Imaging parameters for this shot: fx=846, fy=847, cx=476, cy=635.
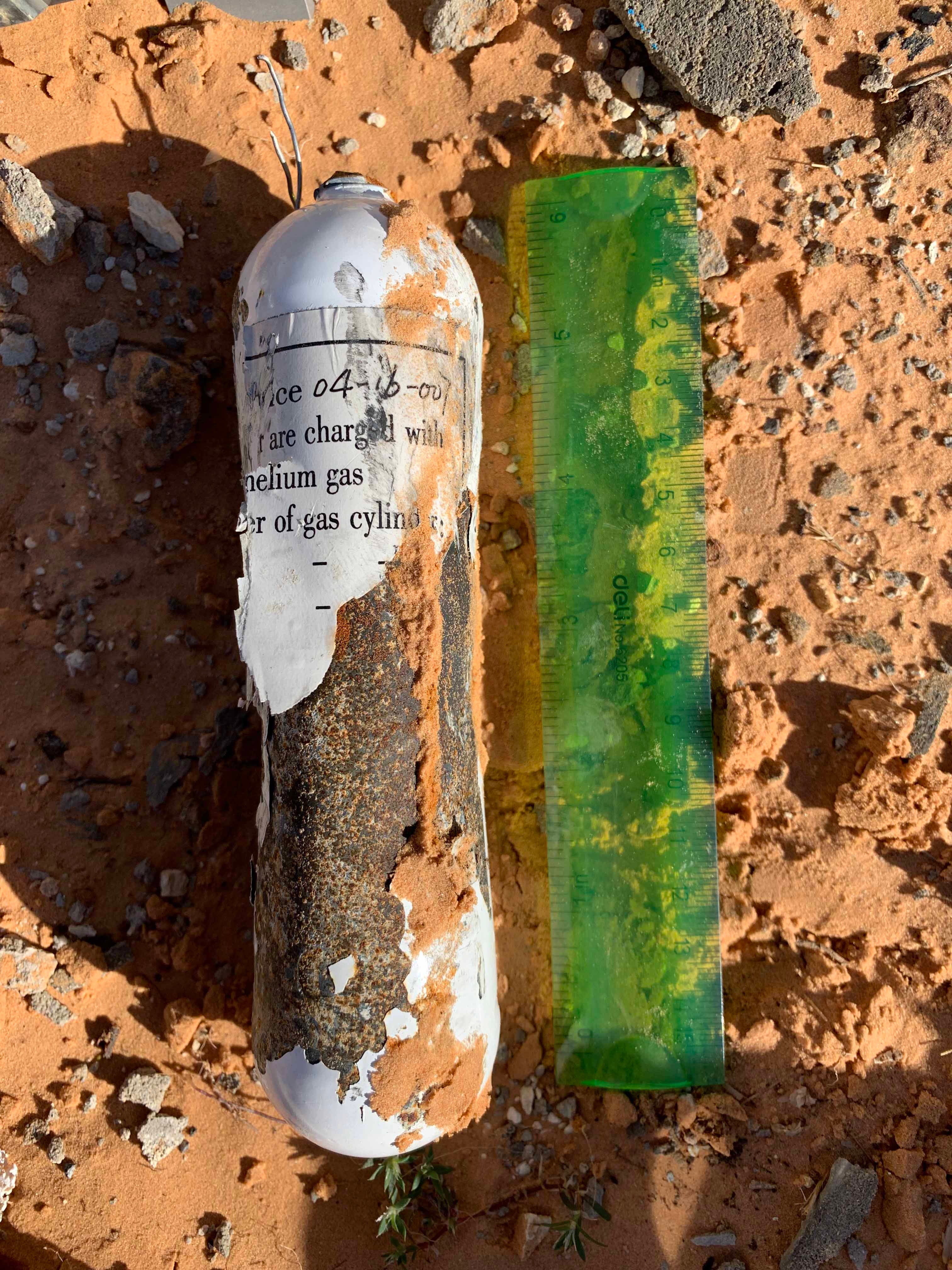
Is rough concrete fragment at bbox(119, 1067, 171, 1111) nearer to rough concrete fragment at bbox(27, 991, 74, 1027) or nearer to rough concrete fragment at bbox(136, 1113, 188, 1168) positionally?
rough concrete fragment at bbox(136, 1113, 188, 1168)

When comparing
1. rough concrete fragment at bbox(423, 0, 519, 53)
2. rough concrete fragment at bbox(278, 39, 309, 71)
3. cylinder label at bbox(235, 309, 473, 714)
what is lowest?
cylinder label at bbox(235, 309, 473, 714)

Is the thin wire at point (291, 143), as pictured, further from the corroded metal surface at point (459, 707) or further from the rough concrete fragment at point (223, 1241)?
the rough concrete fragment at point (223, 1241)

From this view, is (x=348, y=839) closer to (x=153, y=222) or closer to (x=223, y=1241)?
(x=223, y=1241)

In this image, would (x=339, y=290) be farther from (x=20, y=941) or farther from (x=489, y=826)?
(x=20, y=941)

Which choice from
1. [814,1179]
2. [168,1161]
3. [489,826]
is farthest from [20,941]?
[814,1179]

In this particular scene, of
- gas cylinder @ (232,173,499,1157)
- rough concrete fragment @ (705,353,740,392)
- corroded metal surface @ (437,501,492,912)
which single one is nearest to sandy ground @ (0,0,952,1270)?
rough concrete fragment @ (705,353,740,392)
